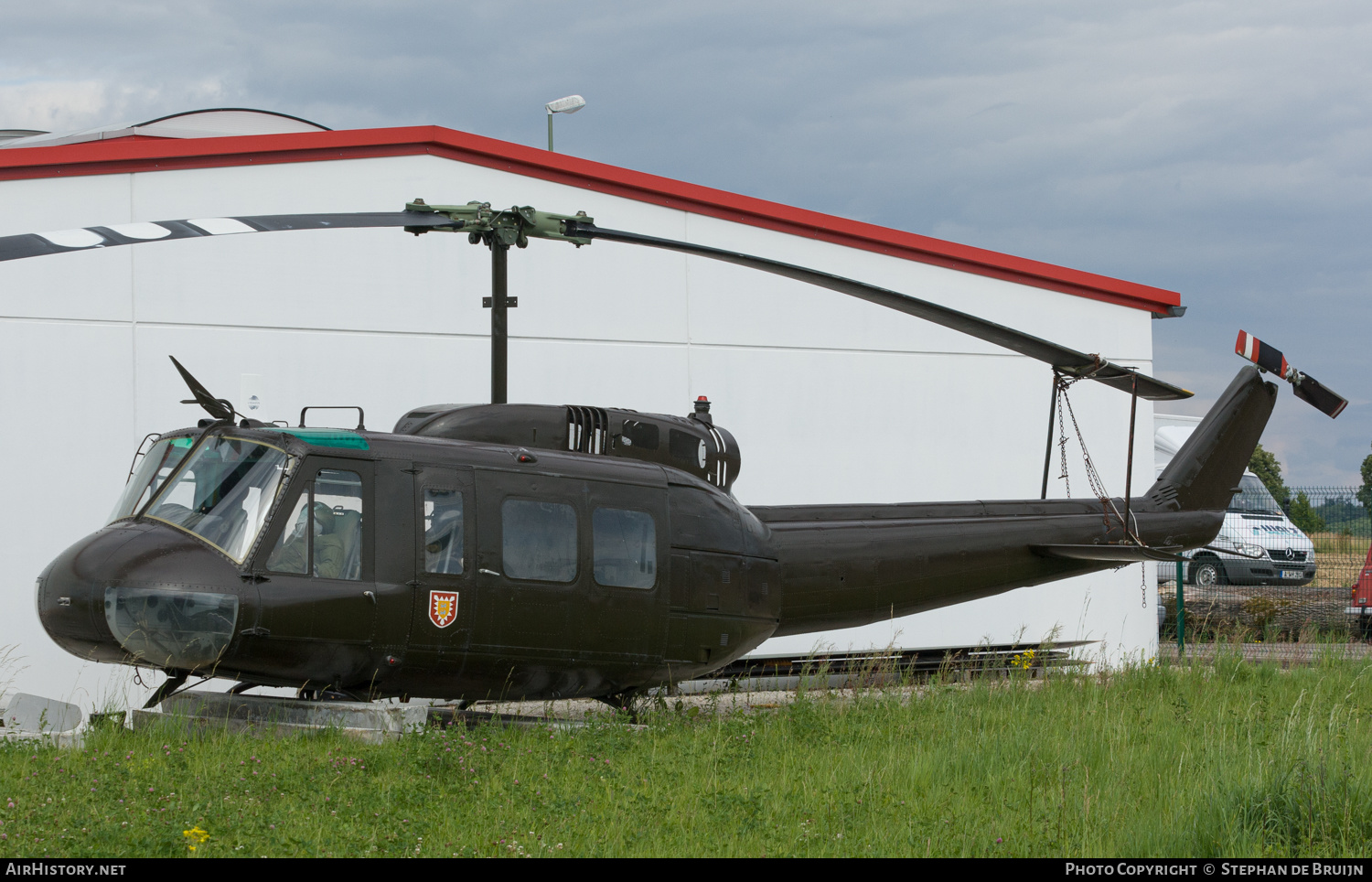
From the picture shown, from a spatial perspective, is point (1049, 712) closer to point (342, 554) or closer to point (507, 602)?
point (507, 602)

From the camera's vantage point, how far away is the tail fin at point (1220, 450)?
463 inches

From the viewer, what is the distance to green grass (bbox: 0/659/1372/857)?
17.6ft

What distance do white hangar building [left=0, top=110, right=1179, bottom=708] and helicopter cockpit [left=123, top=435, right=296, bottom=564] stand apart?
149 inches

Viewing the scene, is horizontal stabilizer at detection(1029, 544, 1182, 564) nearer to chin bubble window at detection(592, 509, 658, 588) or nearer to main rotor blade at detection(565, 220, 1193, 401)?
main rotor blade at detection(565, 220, 1193, 401)

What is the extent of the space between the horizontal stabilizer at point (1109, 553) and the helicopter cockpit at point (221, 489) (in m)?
6.74

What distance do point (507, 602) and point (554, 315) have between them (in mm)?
5415

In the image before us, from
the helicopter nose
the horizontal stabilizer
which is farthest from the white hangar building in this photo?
the helicopter nose

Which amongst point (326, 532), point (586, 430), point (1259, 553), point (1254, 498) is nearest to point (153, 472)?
point (326, 532)

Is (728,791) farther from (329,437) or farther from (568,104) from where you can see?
(568,104)

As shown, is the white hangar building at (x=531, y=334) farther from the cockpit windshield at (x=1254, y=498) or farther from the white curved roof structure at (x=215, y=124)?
the cockpit windshield at (x=1254, y=498)

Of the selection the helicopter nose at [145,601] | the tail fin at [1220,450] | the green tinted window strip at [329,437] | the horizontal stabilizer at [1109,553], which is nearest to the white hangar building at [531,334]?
the tail fin at [1220,450]

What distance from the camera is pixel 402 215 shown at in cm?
789

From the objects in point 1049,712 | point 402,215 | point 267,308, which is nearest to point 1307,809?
point 1049,712

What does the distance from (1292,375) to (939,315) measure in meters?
5.26
